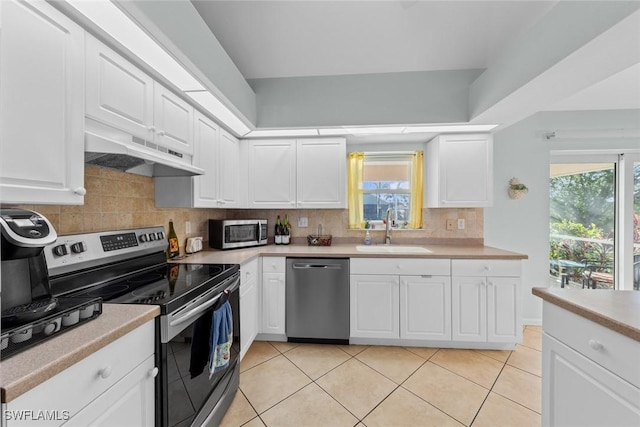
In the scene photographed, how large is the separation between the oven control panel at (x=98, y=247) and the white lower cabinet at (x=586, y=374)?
2210 mm

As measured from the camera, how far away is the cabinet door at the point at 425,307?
2.39 m

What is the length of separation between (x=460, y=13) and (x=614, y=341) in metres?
1.94

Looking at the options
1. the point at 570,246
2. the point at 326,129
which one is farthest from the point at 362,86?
the point at 570,246

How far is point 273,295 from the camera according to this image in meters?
2.49


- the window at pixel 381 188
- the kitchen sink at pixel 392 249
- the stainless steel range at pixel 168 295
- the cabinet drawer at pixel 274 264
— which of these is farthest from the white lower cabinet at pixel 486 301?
the stainless steel range at pixel 168 295

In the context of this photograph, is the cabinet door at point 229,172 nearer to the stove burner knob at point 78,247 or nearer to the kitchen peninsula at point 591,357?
the stove burner knob at point 78,247

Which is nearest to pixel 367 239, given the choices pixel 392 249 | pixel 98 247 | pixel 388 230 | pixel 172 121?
pixel 388 230

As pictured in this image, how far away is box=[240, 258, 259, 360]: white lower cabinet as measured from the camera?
6.84 ft

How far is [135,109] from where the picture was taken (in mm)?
1374

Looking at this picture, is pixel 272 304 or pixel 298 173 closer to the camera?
pixel 272 304

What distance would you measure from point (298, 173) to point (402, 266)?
55.5 inches

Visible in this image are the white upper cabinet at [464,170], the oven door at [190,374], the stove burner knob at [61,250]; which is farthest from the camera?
the white upper cabinet at [464,170]

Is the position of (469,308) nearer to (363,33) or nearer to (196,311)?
(196,311)

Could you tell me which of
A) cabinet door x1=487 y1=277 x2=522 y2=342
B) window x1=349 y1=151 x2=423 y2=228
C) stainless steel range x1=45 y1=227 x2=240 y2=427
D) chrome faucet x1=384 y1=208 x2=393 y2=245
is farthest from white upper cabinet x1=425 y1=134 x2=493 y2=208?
stainless steel range x1=45 y1=227 x2=240 y2=427
